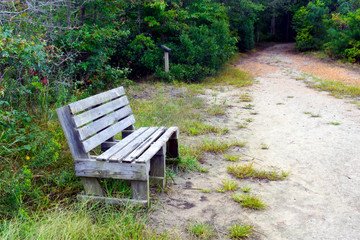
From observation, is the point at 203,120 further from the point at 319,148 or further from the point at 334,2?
the point at 334,2

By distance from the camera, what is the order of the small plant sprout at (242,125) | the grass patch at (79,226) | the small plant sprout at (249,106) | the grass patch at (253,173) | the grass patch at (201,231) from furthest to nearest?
the small plant sprout at (249,106), the small plant sprout at (242,125), the grass patch at (253,173), the grass patch at (201,231), the grass patch at (79,226)

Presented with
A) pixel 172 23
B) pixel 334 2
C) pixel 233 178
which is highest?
pixel 334 2

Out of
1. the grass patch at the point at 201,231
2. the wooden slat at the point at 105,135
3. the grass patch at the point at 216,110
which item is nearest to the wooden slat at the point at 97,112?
the wooden slat at the point at 105,135

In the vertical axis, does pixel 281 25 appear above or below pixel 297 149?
above

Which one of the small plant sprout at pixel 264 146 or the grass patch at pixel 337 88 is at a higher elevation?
the grass patch at pixel 337 88

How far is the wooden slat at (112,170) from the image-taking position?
2916mm

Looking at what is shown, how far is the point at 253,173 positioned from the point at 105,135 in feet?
6.44

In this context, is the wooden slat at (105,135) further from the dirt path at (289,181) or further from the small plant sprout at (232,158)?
the small plant sprout at (232,158)

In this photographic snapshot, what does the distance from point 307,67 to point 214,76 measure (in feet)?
18.8

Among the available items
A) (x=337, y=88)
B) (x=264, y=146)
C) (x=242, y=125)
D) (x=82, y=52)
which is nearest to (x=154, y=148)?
(x=264, y=146)

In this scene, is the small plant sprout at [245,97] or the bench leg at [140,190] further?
the small plant sprout at [245,97]

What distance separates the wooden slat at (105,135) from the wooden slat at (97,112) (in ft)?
0.60

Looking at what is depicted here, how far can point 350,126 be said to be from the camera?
618cm

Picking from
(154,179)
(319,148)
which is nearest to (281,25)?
(319,148)
